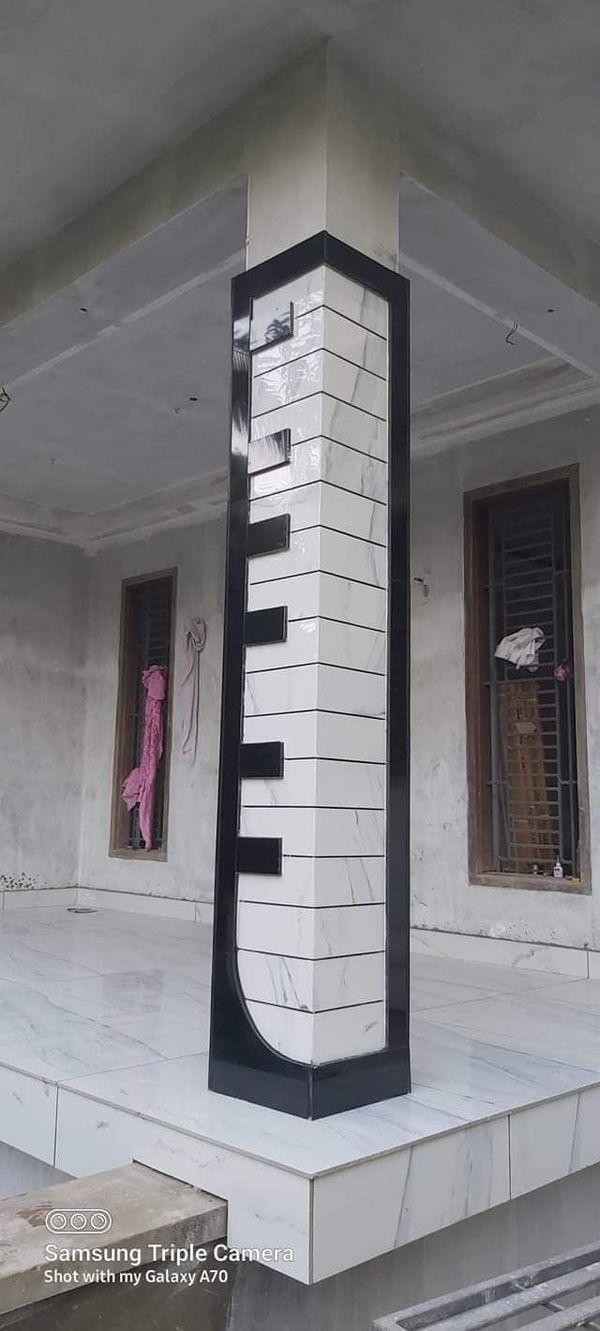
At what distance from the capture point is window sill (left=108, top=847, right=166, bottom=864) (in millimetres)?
7075

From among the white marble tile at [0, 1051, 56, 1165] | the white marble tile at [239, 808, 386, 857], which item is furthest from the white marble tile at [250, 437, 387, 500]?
the white marble tile at [0, 1051, 56, 1165]

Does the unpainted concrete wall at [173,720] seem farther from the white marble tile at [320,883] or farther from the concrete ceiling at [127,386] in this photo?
the white marble tile at [320,883]

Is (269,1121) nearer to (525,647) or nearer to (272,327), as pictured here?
(272,327)

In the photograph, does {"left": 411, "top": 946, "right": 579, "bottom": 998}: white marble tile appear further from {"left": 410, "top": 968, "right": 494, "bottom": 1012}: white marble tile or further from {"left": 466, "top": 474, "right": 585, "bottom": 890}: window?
{"left": 466, "top": 474, "right": 585, "bottom": 890}: window

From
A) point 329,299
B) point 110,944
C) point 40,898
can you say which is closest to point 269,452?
point 329,299

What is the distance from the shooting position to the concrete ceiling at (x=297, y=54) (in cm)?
283

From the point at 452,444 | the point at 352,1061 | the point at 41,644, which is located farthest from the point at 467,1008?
the point at 41,644

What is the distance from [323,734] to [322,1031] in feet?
2.35

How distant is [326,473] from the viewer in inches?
103

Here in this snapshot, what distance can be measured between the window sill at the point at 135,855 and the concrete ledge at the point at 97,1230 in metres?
4.81

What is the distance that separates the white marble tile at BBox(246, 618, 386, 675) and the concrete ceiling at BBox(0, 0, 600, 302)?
1644 mm

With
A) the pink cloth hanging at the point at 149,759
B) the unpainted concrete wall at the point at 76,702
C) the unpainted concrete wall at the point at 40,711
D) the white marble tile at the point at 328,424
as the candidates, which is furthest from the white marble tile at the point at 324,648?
the unpainted concrete wall at the point at 40,711

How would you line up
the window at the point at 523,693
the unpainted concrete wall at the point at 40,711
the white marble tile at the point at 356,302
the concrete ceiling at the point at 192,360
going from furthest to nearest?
1. the unpainted concrete wall at the point at 40,711
2. the window at the point at 523,693
3. the concrete ceiling at the point at 192,360
4. the white marble tile at the point at 356,302

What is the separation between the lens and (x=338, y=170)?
2.86 metres
